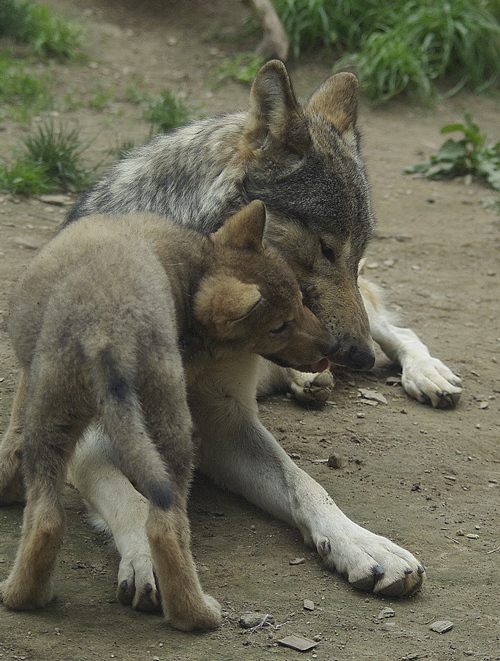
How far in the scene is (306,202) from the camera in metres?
4.07

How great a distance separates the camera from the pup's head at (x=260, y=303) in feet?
11.0

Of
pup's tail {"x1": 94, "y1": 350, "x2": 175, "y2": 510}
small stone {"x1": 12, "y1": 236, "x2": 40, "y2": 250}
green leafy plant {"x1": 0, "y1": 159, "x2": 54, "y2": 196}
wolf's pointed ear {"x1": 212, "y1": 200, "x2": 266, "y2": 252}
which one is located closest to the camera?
pup's tail {"x1": 94, "y1": 350, "x2": 175, "y2": 510}

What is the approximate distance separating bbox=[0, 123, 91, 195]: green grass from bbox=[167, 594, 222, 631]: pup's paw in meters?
5.17

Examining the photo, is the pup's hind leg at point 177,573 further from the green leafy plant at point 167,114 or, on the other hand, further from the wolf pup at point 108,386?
the green leafy plant at point 167,114

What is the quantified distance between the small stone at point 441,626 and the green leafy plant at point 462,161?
7.21m

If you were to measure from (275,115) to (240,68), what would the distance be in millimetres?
7394

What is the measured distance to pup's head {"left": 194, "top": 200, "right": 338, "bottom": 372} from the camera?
11.0 ft

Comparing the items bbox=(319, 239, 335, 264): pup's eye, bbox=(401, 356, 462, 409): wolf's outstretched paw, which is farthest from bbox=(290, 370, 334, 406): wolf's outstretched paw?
bbox=(319, 239, 335, 264): pup's eye

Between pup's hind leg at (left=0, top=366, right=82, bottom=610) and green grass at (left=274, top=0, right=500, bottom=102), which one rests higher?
green grass at (left=274, top=0, right=500, bottom=102)

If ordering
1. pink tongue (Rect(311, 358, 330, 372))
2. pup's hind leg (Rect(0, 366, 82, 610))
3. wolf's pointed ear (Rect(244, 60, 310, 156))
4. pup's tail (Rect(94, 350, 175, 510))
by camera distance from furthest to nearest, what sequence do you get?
wolf's pointed ear (Rect(244, 60, 310, 156)), pink tongue (Rect(311, 358, 330, 372)), pup's hind leg (Rect(0, 366, 82, 610)), pup's tail (Rect(94, 350, 175, 510))

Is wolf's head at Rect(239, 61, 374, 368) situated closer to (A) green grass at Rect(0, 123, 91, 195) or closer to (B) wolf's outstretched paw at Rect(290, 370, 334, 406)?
(B) wolf's outstretched paw at Rect(290, 370, 334, 406)

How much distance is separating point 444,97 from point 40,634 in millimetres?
10106

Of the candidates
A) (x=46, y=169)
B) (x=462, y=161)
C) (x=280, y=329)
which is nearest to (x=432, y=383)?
(x=280, y=329)

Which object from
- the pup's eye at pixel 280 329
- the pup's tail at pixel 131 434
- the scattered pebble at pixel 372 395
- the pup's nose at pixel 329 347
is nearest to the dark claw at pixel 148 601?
the pup's tail at pixel 131 434
